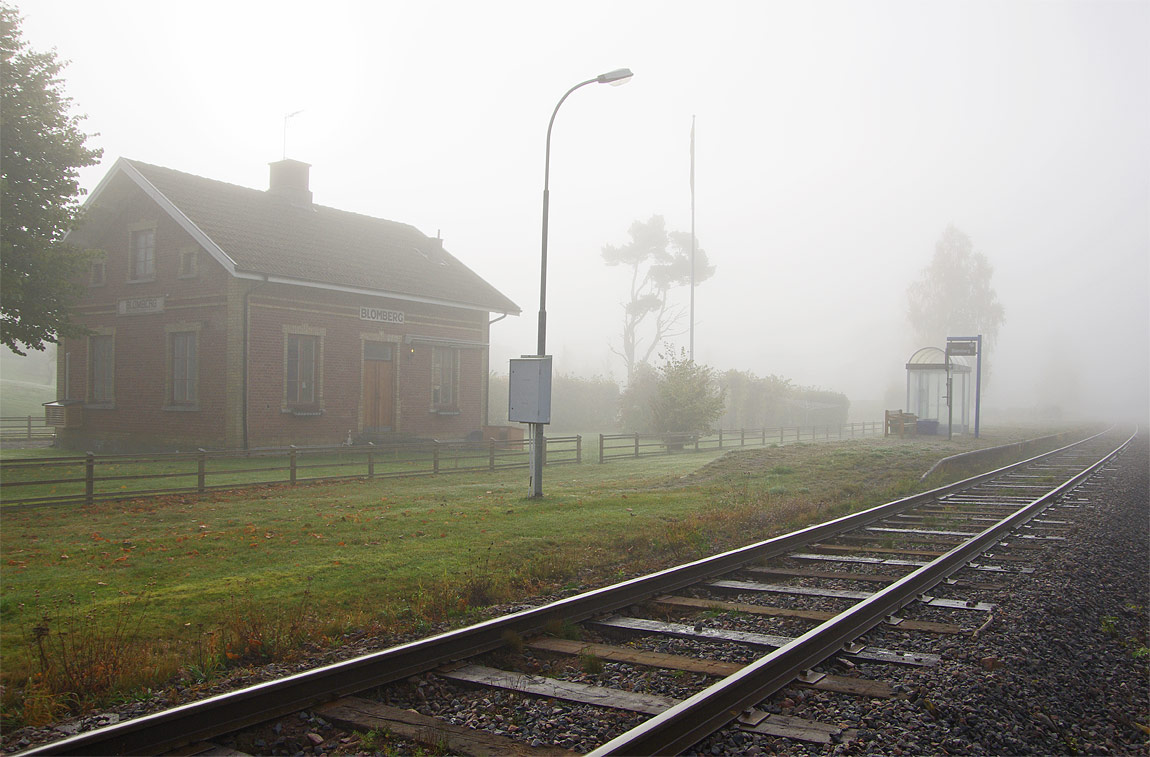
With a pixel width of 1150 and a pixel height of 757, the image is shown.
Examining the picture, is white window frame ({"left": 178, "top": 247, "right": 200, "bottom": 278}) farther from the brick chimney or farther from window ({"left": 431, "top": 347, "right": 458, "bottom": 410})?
window ({"left": 431, "top": 347, "right": 458, "bottom": 410})

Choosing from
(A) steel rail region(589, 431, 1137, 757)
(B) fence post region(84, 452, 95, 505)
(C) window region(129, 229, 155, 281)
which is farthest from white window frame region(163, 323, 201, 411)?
(A) steel rail region(589, 431, 1137, 757)

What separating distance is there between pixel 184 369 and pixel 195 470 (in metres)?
5.23

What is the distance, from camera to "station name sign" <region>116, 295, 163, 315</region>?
83.6ft

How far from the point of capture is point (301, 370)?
24828 millimetres

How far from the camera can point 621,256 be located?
212 feet

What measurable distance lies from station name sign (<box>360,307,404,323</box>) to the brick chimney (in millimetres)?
6239

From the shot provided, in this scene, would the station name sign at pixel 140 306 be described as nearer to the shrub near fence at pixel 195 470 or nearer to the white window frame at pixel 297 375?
the white window frame at pixel 297 375

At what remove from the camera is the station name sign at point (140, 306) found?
25.5 metres

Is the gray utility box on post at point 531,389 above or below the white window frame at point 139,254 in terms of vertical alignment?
below

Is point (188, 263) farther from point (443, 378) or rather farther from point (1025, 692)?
point (1025, 692)

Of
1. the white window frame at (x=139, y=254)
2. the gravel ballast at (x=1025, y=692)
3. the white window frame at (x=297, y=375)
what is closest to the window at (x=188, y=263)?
the white window frame at (x=139, y=254)

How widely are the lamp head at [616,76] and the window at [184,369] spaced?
15.6 metres

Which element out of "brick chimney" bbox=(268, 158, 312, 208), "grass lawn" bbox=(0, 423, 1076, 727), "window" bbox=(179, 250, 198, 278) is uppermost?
"brick chimney" bbox=(268, 158, 312, 208)

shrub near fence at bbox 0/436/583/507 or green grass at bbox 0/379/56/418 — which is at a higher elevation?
green grass at bbox 0/379/56/418
